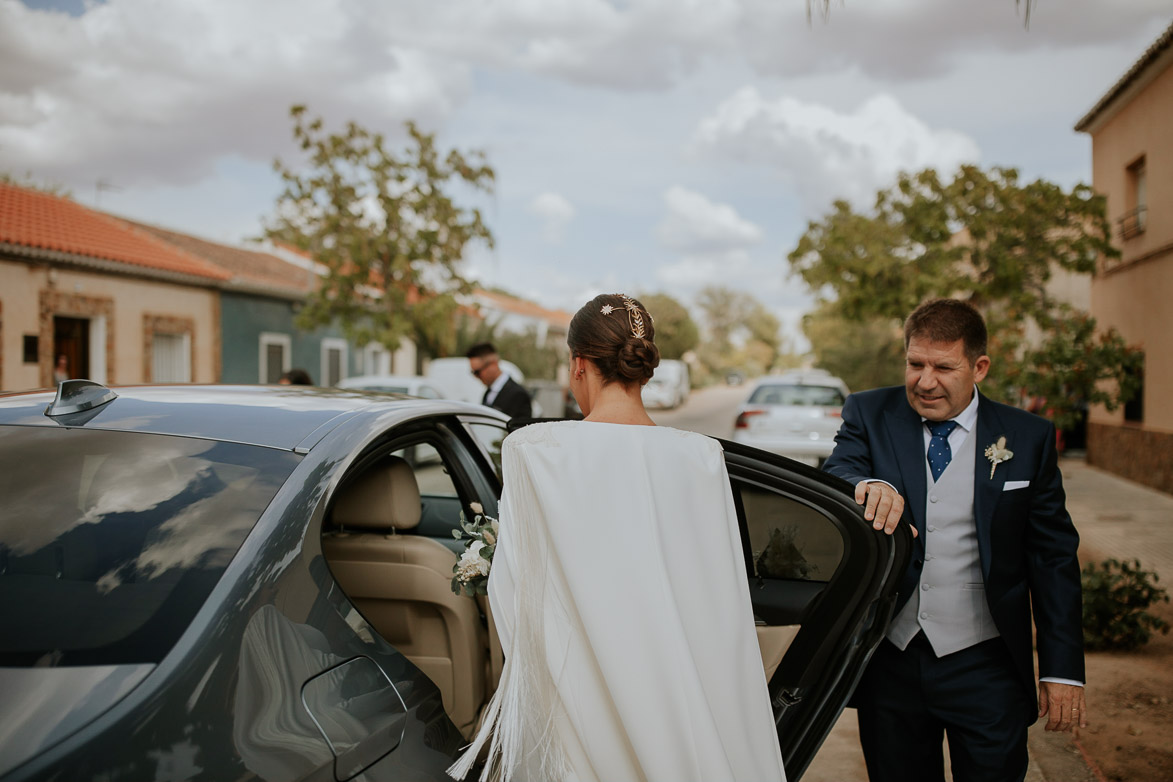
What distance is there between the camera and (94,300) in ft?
54.7

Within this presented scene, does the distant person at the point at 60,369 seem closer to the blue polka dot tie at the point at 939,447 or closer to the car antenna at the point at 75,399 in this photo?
the car antenna at the point at 75,399

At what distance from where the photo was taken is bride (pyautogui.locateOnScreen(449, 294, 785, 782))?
5.93ft

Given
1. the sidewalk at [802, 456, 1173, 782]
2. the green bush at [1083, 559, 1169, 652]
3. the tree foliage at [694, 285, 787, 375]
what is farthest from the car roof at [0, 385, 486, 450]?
the tree foliage at [694, 285, 787, 375]

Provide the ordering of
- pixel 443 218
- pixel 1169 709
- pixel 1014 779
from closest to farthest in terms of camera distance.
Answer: pixel 1014 779
pixel 1169 709
pixel 443 218

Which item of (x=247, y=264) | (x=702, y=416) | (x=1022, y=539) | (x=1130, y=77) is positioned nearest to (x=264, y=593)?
(x=1022, y=539)

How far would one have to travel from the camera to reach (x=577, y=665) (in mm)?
1836

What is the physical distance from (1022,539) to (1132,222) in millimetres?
14041

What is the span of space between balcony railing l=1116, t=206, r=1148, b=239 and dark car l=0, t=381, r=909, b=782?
44.8ft

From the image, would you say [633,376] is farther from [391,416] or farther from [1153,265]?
[1153,265]

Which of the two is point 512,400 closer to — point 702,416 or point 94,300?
point 94,300

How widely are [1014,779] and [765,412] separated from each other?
1203 centimetres

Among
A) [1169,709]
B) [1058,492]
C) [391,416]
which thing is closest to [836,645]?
[1058,492]

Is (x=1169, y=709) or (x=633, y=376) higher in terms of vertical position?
(x=633, y=376)

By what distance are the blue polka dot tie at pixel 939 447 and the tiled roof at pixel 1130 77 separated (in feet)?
39.3
